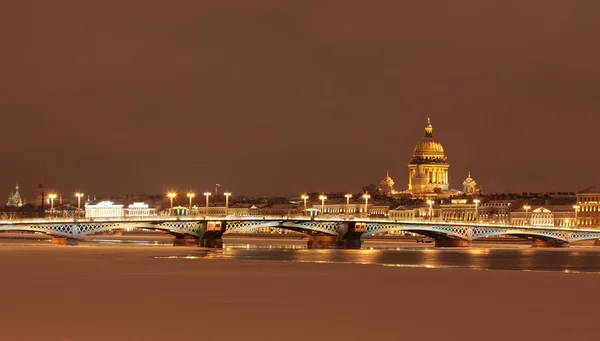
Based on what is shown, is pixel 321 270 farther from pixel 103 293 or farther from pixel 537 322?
pixel 537 322

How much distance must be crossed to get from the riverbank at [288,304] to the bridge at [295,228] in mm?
37962

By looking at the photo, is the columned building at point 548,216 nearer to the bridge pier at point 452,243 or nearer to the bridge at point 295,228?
the bridge at point 295,228

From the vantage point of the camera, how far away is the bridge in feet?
295

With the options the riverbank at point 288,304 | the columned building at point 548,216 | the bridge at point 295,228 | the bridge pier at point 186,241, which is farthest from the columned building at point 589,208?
the riverbank at point 288,304

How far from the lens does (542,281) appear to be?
1834 inches

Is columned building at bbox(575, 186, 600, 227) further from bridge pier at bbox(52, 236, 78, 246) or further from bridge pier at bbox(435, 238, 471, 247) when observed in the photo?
bridge pier at bbox(52, 236, 78, 246)

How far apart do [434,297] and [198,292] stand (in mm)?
6721

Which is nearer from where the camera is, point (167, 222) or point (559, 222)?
point (167, 222)

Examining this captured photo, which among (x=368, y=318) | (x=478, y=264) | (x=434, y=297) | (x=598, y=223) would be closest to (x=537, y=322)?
(x=368, y=318)

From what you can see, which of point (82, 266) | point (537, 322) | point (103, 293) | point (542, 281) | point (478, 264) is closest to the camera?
point (537, 322)

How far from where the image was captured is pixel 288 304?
34625 millimetres

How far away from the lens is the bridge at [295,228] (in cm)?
9006

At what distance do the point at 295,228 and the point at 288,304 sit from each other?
6632cm

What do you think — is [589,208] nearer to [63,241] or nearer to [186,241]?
[186,241]
